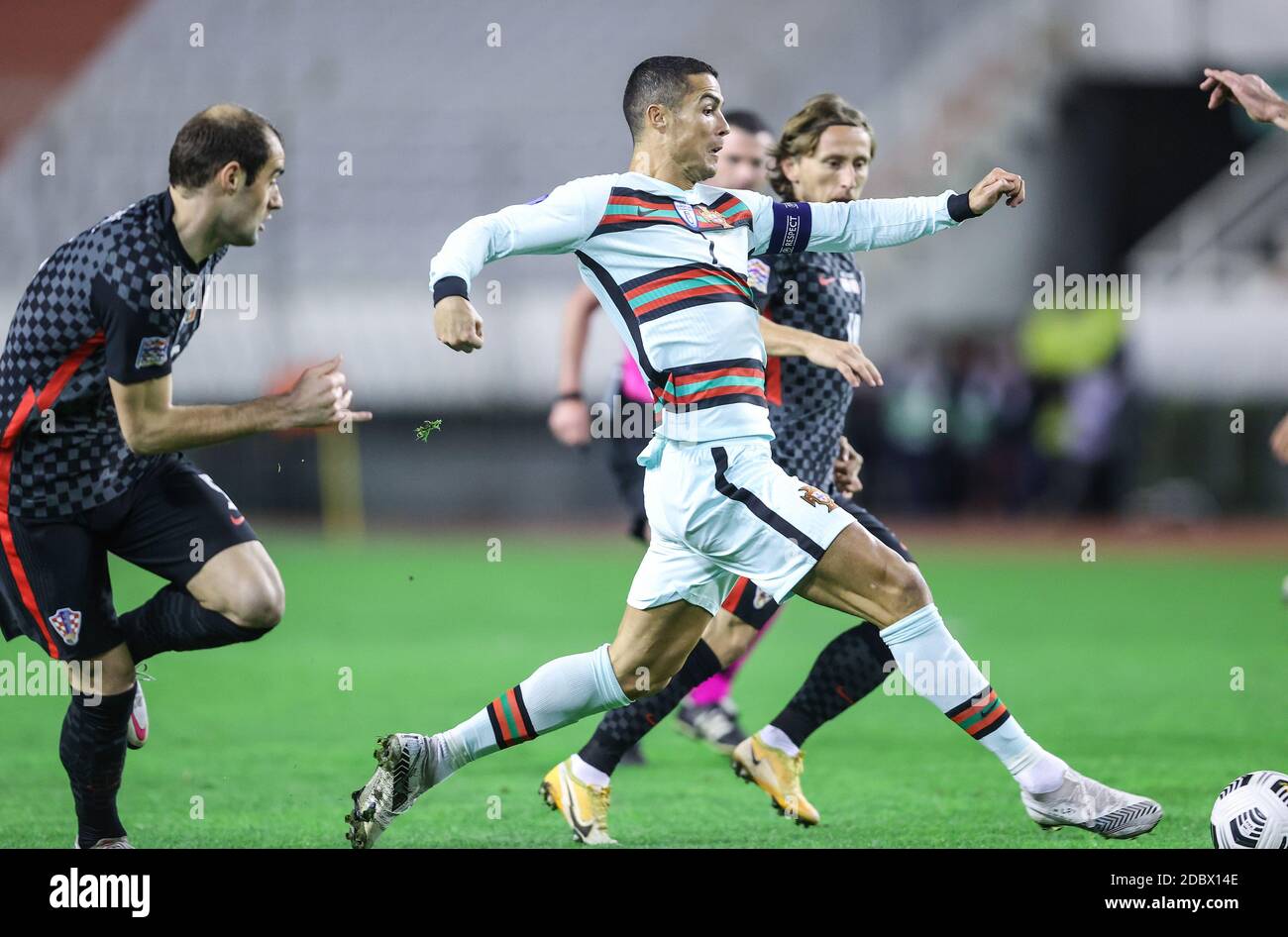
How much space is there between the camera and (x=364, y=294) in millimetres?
22219

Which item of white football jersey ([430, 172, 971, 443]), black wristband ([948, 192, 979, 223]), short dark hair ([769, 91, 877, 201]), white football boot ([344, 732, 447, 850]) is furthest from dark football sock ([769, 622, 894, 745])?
short dark hair ([769, 91, 877, 201])

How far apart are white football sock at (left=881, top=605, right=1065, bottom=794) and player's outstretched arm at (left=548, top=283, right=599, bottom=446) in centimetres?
294

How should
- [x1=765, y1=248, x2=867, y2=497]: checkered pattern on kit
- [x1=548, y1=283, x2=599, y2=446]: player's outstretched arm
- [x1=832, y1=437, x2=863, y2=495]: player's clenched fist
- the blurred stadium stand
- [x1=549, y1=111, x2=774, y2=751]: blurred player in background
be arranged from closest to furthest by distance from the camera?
[x1=765, y1=248, x2=867, y2=497]: checkered pattern on kit → [x1=832, y1=437, x2=863, y2=495]: player's clenched fist → [x1=549, y1=111, x2=774, y2=751]: blurred player in background → [x1=548, y1=283, x2=599, y2=446]: player's outstretched arm → the blurred stadium stand

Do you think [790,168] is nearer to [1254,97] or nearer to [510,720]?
[1254,97]

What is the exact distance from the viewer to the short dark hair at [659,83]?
17.0 ft

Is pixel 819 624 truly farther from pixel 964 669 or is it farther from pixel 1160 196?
pixel 1160 196

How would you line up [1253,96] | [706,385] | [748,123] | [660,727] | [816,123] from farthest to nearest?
[660,727] → [748,123] → [816,123] → [1253,96] → [706,385]

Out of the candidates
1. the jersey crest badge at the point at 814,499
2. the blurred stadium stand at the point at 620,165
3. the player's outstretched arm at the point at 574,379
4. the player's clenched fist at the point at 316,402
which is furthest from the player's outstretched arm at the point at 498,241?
the blurred stadium stand at the point at 620,165

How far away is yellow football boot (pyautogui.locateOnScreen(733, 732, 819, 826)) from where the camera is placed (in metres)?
5.89

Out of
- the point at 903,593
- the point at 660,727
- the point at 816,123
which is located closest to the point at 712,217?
the point at 816,123

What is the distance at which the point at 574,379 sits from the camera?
785cm

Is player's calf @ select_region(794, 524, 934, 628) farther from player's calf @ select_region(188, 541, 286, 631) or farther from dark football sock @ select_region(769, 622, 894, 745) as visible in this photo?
player's calf @ select_region(188, 541, 286, 631)

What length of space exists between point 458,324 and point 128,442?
1205 millimetres

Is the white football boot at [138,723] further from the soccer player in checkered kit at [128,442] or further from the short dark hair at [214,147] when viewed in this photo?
the short dark hair at [214,147]
